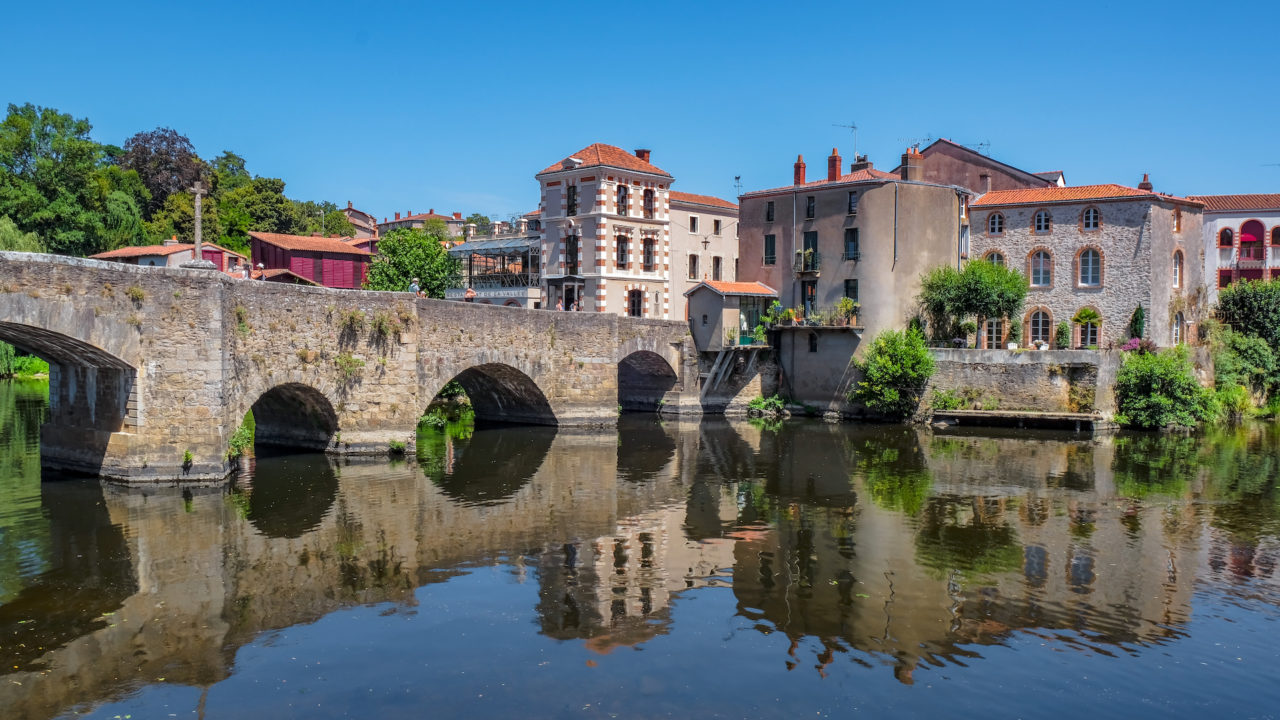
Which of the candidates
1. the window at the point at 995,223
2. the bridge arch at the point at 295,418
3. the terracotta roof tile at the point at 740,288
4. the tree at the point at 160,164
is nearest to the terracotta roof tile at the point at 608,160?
the terracotta roof tile at the point at 740,288

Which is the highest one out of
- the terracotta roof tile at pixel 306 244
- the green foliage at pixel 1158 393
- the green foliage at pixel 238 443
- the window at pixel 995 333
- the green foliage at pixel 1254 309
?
the terracotta roof tile at pixel 306 244

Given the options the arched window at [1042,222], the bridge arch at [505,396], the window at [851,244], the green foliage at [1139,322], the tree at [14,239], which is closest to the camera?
the bridge arch at [505,396]

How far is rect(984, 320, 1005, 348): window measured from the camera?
47188mm

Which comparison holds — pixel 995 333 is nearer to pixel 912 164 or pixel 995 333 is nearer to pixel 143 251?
pixel 912 164

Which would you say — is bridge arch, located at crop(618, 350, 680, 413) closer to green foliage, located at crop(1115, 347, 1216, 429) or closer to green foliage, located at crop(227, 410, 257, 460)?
green foliage, located at crop(1115, 347, 1216, 429)

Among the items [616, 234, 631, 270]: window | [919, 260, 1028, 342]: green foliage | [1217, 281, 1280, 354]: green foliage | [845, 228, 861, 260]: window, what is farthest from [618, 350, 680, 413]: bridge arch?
[1217, 281, 1280, 354]: green foliage

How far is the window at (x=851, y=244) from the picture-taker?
44.8 m

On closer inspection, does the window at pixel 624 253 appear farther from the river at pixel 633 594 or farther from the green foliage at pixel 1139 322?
the green foliage at pixel 1139 322

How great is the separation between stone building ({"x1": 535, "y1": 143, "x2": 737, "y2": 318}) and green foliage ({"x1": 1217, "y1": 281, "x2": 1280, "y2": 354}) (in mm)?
Answer: 28241

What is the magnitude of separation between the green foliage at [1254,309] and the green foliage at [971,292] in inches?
486

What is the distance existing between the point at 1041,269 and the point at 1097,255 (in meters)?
2.59

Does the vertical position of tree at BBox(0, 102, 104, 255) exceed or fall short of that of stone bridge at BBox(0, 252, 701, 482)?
it exceeds it

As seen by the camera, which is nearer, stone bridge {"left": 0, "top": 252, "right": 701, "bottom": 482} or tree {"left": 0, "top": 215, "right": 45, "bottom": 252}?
stone bridge {"left": 0, "top": 252, "right": 701, "bottom": 482}

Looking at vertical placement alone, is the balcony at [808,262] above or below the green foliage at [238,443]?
above
